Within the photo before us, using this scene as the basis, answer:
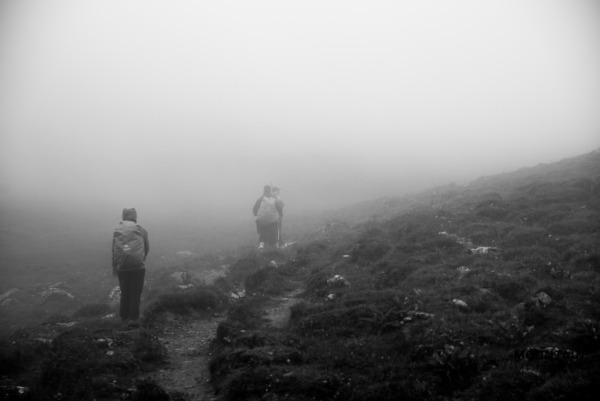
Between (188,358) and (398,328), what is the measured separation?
5351 millimetres

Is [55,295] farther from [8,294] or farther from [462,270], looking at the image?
[462,270]

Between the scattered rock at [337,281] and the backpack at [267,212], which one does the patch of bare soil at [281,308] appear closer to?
the scattered rock at [337,281]

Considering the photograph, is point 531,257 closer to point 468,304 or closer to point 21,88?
point 468,304

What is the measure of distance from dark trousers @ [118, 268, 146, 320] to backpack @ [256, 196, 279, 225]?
9625 millimetres

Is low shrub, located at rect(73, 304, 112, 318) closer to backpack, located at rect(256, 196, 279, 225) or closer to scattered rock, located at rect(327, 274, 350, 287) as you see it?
backpack, located at rect(256, 196, 279, 225)

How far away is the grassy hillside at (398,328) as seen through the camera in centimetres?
743

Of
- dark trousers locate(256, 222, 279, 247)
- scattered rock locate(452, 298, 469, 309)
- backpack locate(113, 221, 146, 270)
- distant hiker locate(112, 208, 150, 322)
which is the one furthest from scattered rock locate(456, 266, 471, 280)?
dark trousers locate(256, 222, 279, 247)

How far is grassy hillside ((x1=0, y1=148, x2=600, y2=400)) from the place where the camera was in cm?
743

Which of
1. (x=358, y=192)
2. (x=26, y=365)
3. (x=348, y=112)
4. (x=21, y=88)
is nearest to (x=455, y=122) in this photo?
(x=348, y=112)

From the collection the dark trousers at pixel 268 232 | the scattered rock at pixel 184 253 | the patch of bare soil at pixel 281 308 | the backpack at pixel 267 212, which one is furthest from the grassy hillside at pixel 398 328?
the scattered rock at pixel 184 253

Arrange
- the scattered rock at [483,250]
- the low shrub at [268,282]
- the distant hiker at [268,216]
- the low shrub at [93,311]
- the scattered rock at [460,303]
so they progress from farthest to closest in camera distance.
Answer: the distant hiker at [268,216] < the low shrub at [93,311] < the low shrub at [268,282] < the scattered rock at [483,250] < the scattered rock at [460,303]

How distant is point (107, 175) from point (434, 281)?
83244 millimetres

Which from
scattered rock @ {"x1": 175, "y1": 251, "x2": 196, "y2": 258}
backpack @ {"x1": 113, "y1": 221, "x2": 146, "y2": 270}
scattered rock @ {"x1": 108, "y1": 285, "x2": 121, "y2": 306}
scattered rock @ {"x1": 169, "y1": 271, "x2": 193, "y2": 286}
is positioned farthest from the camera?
scattered rock @ {"x1": 175, "y1": 251, "x2": 196, "y2": 258}

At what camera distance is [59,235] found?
4012 cm
